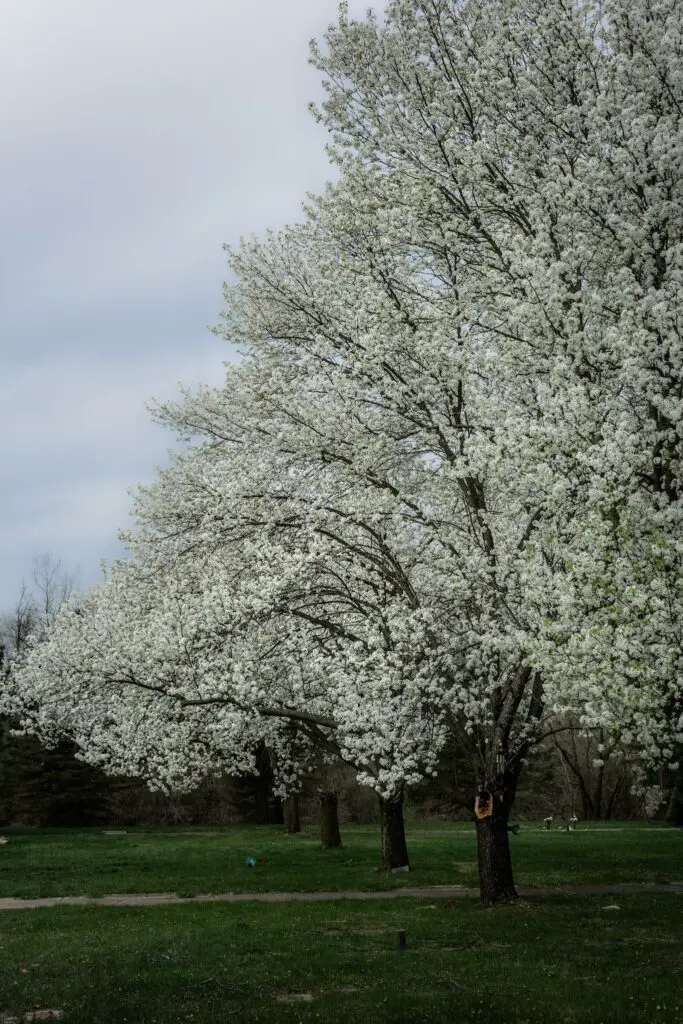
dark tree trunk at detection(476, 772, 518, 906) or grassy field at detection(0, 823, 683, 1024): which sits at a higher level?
dark tree trunk at detection(476, 772, 518, 906)

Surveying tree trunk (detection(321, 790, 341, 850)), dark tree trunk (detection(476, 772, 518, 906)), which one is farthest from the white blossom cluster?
tree trunk (detection(321, 790, 341, 850))

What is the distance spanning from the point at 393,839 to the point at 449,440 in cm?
930

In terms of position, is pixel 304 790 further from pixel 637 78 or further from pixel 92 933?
pixel 637 78

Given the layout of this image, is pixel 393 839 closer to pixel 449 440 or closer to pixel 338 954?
pixel 338 954

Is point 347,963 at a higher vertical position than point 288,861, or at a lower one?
higher

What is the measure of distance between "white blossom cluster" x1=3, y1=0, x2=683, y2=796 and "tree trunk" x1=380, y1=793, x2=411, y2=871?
285 centimetres

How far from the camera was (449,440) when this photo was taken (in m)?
14.7

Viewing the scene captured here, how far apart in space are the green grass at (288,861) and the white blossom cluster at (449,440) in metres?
2.86

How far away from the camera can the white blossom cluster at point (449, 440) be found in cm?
1080

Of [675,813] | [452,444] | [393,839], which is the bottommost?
[675,813]

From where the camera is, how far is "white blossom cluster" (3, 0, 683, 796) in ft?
35.4

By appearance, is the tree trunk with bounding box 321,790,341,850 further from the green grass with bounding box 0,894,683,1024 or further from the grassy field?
the green grass with bounding box 0,894,683,1024

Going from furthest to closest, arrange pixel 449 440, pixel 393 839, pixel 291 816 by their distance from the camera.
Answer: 1. pixel 291 816
2. pixel 393 839
3. pixel 449 440

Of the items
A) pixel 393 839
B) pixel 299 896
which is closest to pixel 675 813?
pixel 393 839
